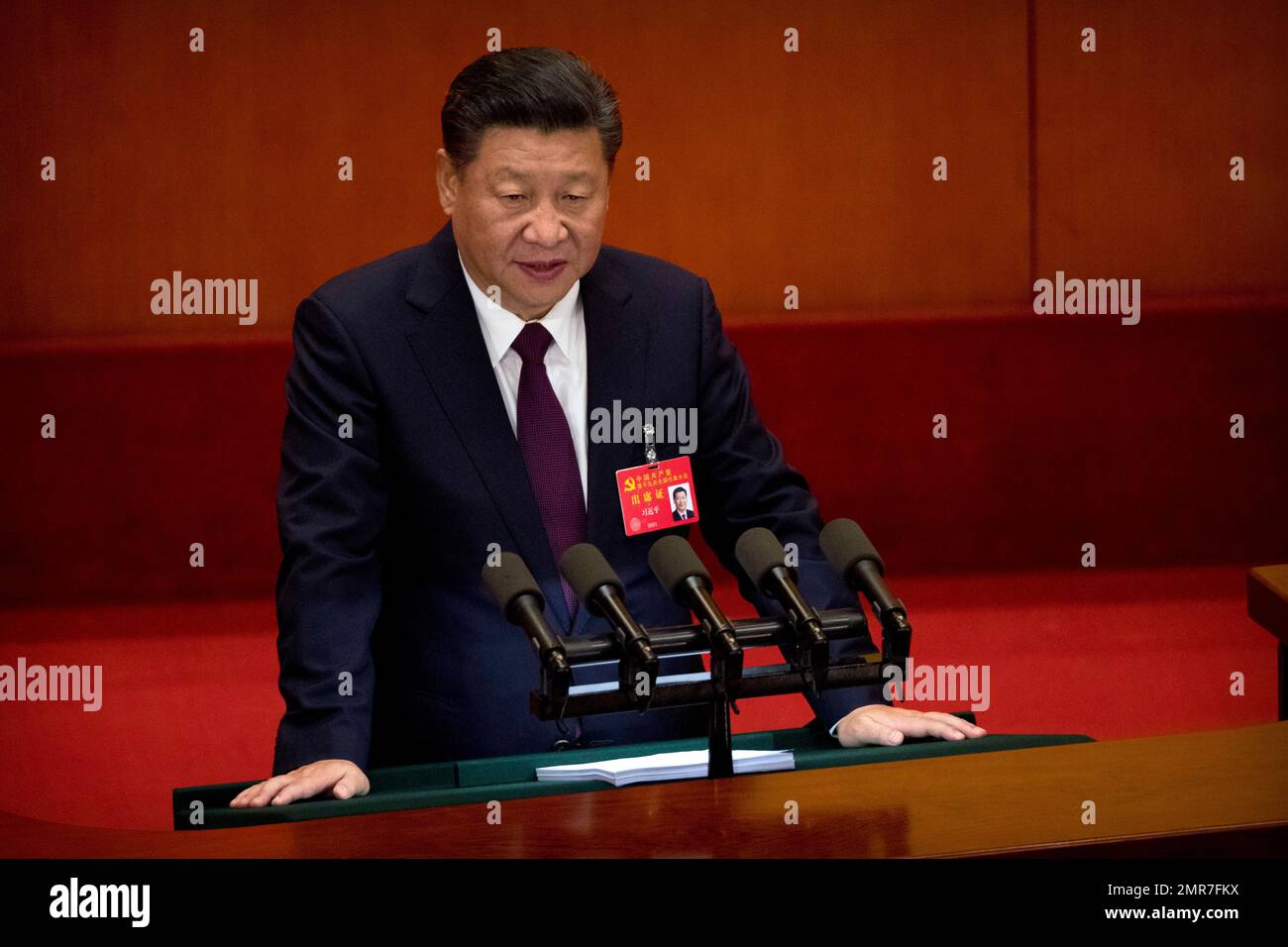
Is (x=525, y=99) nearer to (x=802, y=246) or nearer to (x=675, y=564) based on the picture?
(x=675, y=564)

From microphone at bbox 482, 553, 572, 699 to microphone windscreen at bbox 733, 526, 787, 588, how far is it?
22 centimetres

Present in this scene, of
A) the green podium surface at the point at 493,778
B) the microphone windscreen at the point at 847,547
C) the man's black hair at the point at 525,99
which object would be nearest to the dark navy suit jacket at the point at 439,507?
the green podium surface at the point at 493,778

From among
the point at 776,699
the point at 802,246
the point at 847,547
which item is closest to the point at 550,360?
the point at 847,547

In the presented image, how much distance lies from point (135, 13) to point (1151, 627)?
11.0 feet

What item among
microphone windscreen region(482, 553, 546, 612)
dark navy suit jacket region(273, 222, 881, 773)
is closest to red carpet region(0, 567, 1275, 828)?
dark navy suit jacket region(273, 222, 881, 773)

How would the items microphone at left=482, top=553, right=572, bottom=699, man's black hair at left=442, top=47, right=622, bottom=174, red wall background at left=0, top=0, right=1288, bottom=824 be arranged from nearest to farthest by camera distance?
1. microphone at left=482, top=553, right=572, bottom=699
2. man's black hair at left=442, top=47, right=622, bottom=174
3. red wall background at left=0, top=0, right=1288, bottom=824

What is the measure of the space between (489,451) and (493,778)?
1.58ft

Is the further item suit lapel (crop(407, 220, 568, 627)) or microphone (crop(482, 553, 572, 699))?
suit lapel (crop(407, 220, 568, 627))

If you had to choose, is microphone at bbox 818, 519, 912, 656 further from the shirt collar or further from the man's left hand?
the shirt collar

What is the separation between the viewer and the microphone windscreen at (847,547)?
170 cm

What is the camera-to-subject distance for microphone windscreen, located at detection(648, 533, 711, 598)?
1.64 meters

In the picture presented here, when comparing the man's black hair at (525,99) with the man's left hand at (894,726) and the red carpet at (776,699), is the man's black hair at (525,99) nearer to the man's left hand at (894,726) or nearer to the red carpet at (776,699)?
the man's left hand at (894,726)

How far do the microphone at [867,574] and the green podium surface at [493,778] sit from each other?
24cm
